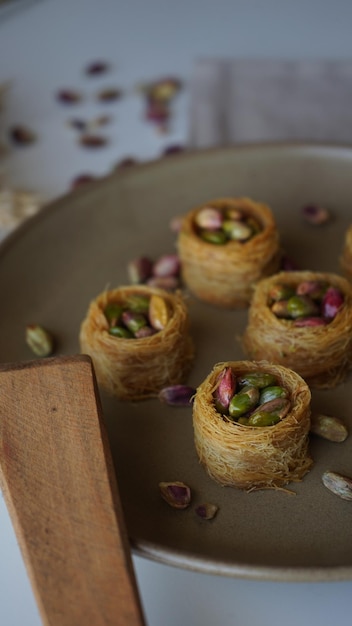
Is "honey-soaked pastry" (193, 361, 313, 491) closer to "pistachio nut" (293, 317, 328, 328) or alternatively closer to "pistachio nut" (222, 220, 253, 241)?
"pistachio nut" (293, 317, 328, 328)

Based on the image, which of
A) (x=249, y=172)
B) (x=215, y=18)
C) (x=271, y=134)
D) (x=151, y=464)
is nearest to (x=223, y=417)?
(x=151, y=464)

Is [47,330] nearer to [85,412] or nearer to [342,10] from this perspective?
[85,412]

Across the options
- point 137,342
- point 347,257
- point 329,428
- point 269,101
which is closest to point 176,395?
point 137,342

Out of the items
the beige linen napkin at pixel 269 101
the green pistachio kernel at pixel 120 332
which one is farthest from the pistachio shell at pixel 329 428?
the beige linen napkin at pixel 269 101

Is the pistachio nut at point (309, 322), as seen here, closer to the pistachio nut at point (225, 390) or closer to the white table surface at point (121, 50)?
the pistachio nut at point (225, 390)

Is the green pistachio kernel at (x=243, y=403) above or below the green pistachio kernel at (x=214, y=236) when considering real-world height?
below

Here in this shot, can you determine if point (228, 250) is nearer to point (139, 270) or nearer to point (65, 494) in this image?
point (139, 270)
